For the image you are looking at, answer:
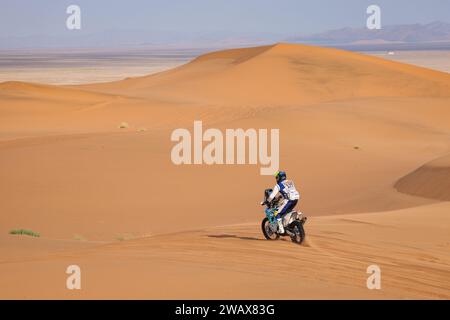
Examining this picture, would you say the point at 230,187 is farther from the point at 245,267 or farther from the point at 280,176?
the point at 245,267

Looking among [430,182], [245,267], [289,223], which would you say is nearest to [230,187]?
[430,182]

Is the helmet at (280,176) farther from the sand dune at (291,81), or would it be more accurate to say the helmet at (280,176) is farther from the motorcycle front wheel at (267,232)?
the sand dune at (291,81)

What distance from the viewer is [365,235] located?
13328mm

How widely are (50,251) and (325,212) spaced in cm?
976

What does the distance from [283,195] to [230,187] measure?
464 inches

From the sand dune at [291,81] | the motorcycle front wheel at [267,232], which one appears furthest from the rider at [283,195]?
the sand dune at [291,81]

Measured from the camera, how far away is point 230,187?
23922 mm

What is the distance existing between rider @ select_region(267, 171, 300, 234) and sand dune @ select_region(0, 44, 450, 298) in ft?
1.52

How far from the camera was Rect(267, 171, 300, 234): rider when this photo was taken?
12078 millimetres

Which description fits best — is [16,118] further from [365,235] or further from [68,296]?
[68,296]

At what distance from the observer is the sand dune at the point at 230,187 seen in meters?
9.88

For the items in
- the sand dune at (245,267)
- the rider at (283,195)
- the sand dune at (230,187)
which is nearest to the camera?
the sand dune at (245,267)

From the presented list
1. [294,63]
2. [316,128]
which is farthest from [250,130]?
[294,63]

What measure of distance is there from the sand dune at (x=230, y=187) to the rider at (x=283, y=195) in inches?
18.2
